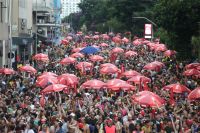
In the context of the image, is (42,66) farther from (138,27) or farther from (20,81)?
(138,27)

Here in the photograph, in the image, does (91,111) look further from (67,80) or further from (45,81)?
(45,81)

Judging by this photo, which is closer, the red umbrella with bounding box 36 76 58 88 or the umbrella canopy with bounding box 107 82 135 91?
the umbrella canopy with bounding box 107 82 135 91

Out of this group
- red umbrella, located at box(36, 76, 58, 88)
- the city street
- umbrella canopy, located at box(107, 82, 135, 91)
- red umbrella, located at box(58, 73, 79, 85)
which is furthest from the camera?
red umbrella, located at box(58, 73, 79, 85)

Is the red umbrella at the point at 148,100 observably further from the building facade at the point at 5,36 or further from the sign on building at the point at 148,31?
the sign on building at the point at 148,31

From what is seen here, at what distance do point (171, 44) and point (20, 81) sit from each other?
12.9 metres

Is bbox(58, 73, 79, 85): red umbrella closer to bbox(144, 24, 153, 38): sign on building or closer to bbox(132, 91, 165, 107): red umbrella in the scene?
bbox(132, 91, 165, 107): red umbrella

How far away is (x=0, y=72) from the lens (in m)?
28.0

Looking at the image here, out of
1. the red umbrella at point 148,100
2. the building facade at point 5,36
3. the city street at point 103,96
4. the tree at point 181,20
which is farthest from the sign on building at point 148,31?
the red umbrella at point 148,100

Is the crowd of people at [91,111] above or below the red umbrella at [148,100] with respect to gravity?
below

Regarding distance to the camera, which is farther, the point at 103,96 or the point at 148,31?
the point at 148,31

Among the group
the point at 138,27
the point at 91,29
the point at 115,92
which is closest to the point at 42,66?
the point at 115,92

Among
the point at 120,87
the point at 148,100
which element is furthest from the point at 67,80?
the point at 148,100

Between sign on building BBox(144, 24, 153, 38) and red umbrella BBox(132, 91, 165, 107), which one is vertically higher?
sign on building BBox(144, 24, 153, 38)

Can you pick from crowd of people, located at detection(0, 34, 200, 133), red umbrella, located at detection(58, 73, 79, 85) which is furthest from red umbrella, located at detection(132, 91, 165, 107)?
red umbrella, located at detection(58, 73, 79, 85)
